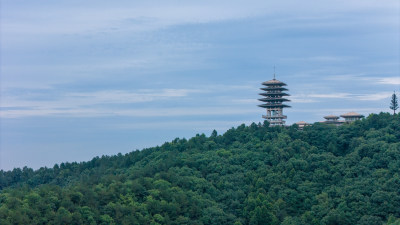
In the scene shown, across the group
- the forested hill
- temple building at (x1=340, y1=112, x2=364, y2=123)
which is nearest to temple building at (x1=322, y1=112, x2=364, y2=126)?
temple building at (x1=340, y1=112, x2=364, y2=123)

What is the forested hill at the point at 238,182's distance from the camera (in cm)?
5419

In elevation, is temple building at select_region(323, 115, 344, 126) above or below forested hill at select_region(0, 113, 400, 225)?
above

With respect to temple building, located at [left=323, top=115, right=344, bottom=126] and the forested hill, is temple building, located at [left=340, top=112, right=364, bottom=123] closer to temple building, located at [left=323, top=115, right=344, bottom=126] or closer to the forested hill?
temple building, located at [left=323, top=115, right=344, bottom=126]

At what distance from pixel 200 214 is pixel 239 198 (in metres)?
5.40

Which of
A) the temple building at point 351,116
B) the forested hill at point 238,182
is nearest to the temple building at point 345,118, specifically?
the temple building at point 351,116

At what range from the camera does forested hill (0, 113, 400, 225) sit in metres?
54.2

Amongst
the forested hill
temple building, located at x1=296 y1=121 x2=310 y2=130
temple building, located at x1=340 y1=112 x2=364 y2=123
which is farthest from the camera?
temple building, located at x1=340 y1=112 x2=364 y2=123

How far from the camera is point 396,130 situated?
7125 centimetres

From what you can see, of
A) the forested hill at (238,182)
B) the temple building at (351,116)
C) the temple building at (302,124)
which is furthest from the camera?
the temple building at (351,116)

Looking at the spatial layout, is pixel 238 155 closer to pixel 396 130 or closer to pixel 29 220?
pixel 396 130

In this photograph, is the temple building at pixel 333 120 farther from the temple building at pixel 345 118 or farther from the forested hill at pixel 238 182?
the forested hill at pixel 238 182

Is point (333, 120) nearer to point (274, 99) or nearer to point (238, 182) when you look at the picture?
point (274, 99)

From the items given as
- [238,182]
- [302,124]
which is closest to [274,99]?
[302,124]

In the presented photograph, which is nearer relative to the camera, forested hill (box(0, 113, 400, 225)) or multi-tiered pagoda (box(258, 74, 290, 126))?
forested hill (box(0, 113, 400, 225))
